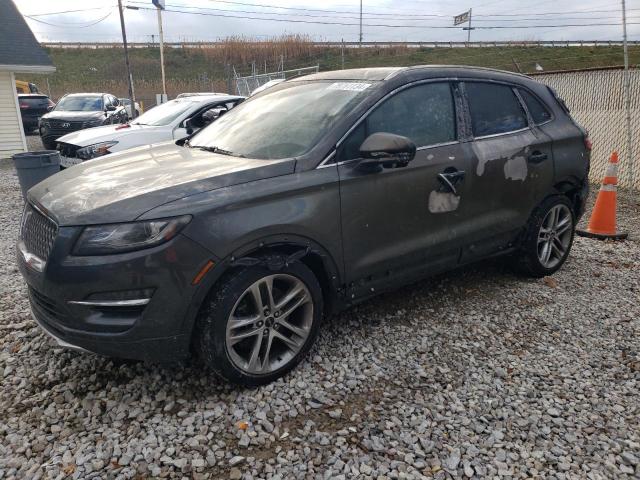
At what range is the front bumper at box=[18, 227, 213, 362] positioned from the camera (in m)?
2.41

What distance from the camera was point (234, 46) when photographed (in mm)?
45781

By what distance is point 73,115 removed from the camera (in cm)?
1385

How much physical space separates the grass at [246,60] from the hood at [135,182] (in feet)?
78.6

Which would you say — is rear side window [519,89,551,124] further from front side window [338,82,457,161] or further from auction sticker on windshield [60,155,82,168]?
auction sticker on windshield [60,155,82,168]

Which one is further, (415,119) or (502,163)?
(502,163)

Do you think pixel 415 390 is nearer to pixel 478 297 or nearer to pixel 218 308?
pixel 218 308

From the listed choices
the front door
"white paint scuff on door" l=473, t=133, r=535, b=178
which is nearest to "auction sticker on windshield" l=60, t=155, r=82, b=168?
the front door

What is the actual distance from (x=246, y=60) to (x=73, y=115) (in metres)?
31.8

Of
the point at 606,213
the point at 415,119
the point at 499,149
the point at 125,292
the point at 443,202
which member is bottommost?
the point at 606,213

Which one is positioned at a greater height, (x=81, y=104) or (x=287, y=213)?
(x=81, y=104)

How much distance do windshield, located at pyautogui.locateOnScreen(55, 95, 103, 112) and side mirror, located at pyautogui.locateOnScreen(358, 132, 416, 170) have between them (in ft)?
45.8

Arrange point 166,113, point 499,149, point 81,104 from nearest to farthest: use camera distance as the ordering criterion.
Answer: point 499,149
point 166,113
point 81,104

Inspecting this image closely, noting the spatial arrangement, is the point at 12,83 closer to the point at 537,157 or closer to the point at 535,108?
the point at 535,108

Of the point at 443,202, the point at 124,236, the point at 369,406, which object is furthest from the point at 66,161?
the point at 369,406
